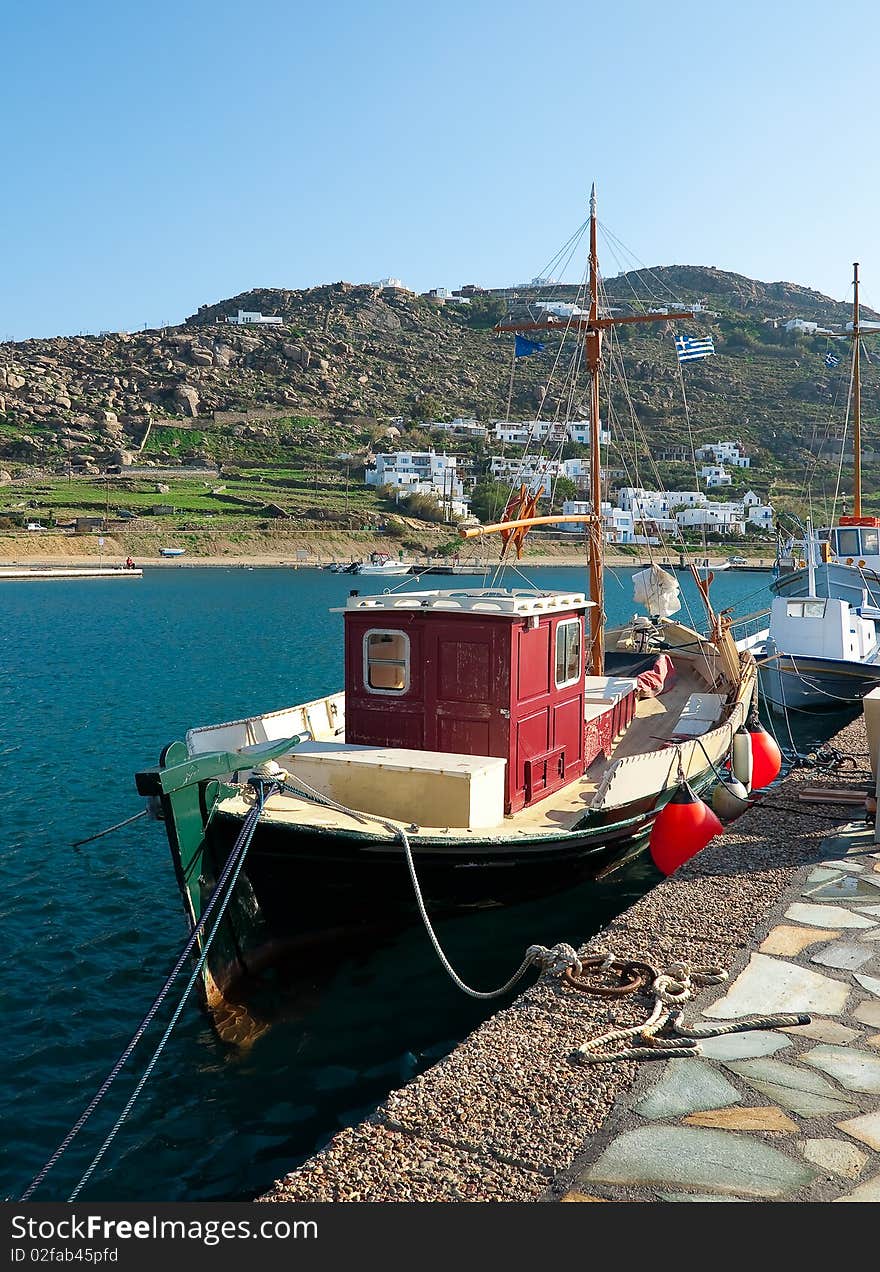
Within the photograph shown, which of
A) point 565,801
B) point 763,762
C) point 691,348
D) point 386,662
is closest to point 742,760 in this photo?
point 763,762

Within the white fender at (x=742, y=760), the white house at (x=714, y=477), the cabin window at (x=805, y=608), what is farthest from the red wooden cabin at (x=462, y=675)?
the white house at (x=714, y=477)

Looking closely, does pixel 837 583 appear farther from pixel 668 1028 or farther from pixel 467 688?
pixel 668 1028

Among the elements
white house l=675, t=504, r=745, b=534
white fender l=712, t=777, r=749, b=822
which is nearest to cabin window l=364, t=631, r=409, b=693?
white fender l=712, t=777, r=749, b=822

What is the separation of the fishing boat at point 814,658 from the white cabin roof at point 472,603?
48.5ft

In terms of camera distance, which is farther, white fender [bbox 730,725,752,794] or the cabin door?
white fender [bbox 730,725,752,794]

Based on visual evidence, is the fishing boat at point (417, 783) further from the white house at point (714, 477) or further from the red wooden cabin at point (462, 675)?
the white house at point (714, 477)

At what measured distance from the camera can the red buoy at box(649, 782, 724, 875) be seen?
1068cm

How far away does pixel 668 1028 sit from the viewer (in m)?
5.62

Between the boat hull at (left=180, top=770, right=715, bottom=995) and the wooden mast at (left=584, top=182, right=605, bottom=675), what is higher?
the wooden mast at (left=584, top=182, right=605, bottom=675)

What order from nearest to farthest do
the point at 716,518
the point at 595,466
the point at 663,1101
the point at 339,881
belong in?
the point at 663,1101 → the point at 339,881 → the point at 595,466 → the point at 716,518

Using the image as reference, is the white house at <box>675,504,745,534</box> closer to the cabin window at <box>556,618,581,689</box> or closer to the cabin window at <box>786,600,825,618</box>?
the cabin window at <box>786,600,825,618</box>

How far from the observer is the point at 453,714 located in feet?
36.3

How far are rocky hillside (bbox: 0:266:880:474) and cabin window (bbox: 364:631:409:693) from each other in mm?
129622

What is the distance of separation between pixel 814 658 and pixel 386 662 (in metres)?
17.1
